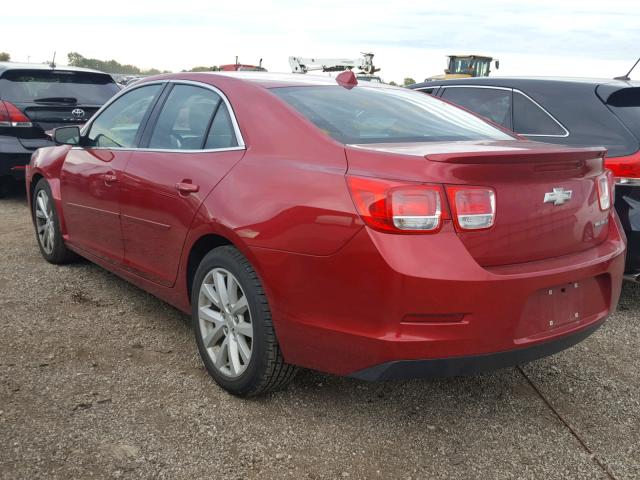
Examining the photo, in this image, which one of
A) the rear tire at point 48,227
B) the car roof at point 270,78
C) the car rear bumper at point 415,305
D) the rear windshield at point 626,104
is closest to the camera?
the car rear bumper at point 415,305

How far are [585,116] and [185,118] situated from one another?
272cm

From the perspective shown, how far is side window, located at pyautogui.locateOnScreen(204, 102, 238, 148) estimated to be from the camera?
3.16m

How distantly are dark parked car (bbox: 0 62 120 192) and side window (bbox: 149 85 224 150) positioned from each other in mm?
4370

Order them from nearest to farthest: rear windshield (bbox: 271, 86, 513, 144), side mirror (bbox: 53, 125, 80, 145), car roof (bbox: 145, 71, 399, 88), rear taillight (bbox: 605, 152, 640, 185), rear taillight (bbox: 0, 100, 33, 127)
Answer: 1. rear windshield (bbox: 271, 86, 513, 144)
2. car roof (bbox: 145, 71, 399, 88)
3. rear taillight (bbox: 605, 152, 640, 185)
4. side mirror (bbox: 53, 125, 80, 145)
5. rear taillight (bbox: 0, 100, 33, 127)

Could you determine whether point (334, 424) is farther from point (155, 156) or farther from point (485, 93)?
point (485, 93)

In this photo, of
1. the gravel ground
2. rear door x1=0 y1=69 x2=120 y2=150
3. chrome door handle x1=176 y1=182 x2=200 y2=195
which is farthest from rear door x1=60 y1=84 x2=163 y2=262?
rear door x1=0 y1=69 x2=120 y2=150

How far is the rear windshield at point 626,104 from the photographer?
432 cm

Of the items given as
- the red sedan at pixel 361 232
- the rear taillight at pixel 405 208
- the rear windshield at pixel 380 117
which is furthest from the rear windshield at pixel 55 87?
the rear taillight at pixel 405 208

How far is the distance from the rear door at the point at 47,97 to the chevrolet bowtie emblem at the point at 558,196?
644 centimetres

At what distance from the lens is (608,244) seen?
2.96m

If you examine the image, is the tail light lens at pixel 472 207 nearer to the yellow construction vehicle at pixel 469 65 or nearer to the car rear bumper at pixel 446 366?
the car rear bumper at pixel 446 366

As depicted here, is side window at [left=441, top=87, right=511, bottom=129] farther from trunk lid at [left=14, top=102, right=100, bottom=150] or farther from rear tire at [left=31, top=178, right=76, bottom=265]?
trunk lid at [left=14, top=102, right=100, bottom=150]

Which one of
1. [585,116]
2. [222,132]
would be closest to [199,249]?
[222,132]

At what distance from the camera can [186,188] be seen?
3.22 meters
